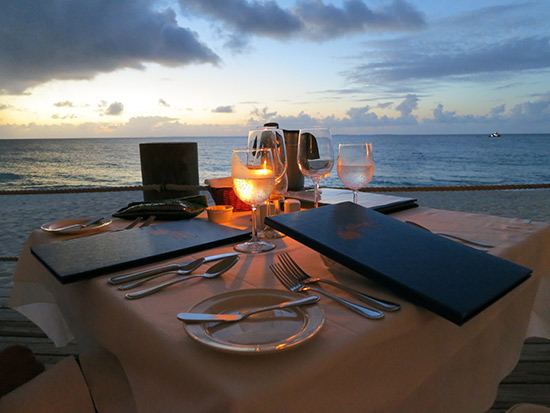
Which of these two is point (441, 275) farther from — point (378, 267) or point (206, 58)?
point (206, 58)

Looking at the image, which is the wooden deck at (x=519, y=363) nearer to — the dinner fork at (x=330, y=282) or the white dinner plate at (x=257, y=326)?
the dinner fork at (x=330, y=282)

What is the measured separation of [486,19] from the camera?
24.4 m

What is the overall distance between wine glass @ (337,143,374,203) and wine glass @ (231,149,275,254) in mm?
265

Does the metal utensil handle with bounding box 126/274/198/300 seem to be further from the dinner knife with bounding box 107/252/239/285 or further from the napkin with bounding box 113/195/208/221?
the napkin with bounding box 113/195/208/221

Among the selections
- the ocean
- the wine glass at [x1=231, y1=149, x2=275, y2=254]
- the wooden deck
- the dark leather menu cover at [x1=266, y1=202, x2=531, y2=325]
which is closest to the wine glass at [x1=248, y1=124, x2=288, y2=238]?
the wine glass at [x1=231, y1=149, x2=275, y2=254]

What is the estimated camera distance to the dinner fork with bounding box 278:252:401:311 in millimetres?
494

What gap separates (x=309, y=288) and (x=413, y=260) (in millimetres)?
194

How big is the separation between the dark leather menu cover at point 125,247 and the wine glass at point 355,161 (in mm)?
363

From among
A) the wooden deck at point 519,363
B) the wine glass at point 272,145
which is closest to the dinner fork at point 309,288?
the wine glass at point 272,145

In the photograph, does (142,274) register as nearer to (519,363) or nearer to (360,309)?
(360,309)

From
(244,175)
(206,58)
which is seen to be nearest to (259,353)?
(244,175)

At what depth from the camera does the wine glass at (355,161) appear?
3.28ft

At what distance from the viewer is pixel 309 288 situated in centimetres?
56

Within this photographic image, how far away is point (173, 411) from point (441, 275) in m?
0.43
